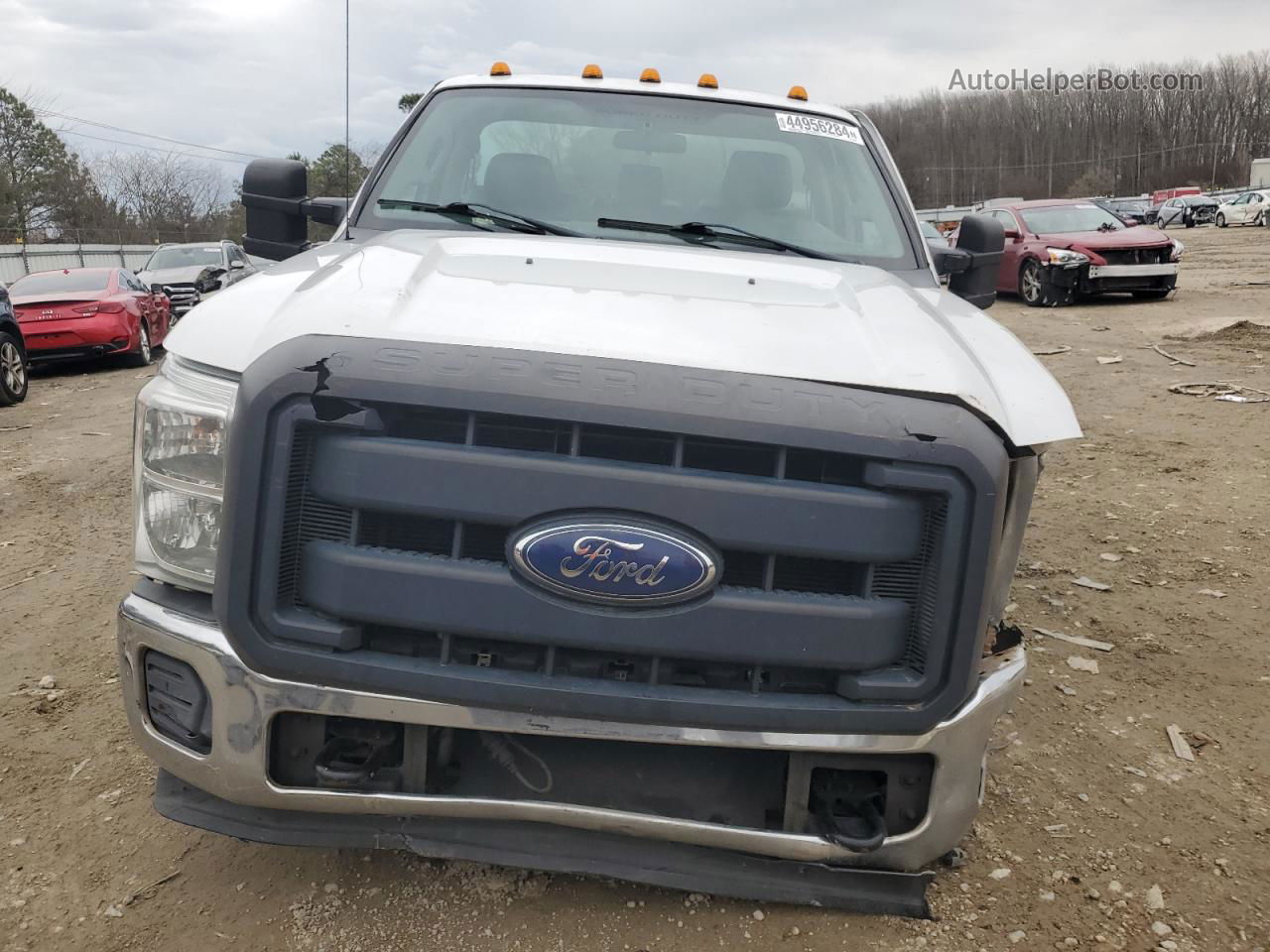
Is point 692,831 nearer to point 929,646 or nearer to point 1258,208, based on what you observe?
point 929,646

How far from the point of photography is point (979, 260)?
3400mm

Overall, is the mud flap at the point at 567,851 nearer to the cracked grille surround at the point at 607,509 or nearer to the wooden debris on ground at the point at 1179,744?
the cracked grille surround at the point at 607,509

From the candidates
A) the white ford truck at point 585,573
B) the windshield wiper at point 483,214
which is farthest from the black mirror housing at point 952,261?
the windshield wiper at point 483,214

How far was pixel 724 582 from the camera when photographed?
1863 mm

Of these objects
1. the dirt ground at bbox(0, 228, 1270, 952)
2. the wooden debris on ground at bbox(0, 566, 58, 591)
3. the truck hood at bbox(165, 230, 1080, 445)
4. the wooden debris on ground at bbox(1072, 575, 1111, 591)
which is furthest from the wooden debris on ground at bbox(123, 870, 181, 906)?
the wooden debris on ground at bbox(1072, 575, 1111, 591)

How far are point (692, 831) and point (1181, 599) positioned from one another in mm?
3433

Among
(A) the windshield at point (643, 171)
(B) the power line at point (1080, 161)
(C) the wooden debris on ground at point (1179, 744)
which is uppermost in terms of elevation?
(B) the power line at point (1080, 161)

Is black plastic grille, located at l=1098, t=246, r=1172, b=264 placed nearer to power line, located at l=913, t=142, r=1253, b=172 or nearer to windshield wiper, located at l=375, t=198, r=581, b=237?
windshield wiper, located at l=375, t=198, r=581, b=237

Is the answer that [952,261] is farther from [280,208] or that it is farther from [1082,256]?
[1082,256]

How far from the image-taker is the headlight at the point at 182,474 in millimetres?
1986

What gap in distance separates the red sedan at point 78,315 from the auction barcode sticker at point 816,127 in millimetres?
11111

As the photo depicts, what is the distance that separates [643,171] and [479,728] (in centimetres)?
204

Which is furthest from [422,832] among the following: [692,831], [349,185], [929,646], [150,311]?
[150,311]

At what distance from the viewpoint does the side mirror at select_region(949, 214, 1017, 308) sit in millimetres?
3402
